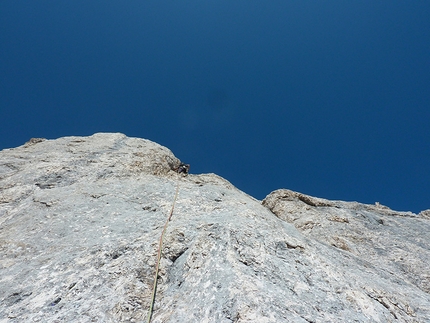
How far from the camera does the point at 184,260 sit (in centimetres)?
606

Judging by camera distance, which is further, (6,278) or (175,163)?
(175,163)

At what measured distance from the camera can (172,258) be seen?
247 inches

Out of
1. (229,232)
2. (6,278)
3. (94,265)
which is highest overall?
(229,232)

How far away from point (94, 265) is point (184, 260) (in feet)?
6.36

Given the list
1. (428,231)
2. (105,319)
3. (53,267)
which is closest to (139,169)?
(53,267)

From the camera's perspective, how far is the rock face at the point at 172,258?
478 cm

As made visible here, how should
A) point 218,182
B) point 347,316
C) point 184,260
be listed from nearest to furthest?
point 347,316 < point 184,260 < point 218,182

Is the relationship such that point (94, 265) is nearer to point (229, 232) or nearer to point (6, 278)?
point (6, 278)

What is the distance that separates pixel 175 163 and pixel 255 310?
12911mm

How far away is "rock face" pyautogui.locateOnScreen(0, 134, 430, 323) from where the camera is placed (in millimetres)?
4777

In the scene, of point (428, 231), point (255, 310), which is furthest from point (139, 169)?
point (428, 231)

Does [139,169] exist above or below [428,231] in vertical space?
above

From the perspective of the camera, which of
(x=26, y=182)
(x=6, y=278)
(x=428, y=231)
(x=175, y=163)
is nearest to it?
(x=6, y=278)

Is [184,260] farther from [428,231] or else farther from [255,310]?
[428,231]
